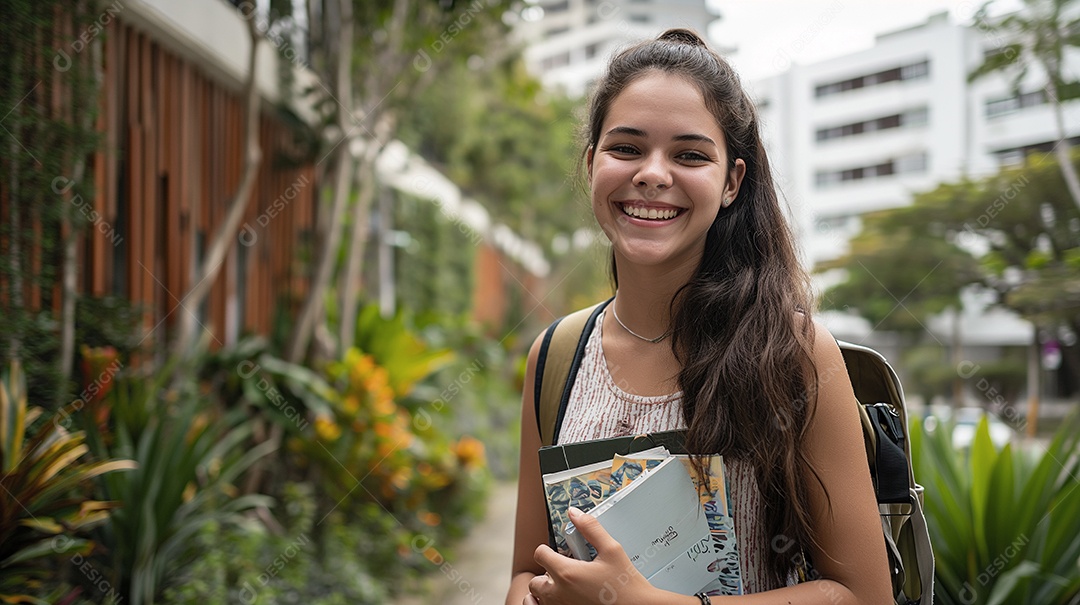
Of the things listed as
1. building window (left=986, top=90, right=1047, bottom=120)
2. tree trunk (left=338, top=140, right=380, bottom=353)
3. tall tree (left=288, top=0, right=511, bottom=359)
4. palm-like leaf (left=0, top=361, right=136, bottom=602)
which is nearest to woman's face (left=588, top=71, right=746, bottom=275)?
palm-like leaf (left=0, top=361, right=136, bottom=602)

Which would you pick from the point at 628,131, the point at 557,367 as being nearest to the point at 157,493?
the point at 557,367

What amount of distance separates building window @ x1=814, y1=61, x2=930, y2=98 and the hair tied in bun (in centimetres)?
349

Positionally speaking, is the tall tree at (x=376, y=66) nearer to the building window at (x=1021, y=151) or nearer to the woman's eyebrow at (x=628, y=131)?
the building window at (x=1021, y=151)

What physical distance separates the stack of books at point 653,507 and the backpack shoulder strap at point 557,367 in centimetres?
22

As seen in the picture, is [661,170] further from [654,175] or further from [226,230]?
[226,230]

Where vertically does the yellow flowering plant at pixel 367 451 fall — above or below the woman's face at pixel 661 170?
below

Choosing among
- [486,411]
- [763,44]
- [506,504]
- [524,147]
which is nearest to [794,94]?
[763,44]

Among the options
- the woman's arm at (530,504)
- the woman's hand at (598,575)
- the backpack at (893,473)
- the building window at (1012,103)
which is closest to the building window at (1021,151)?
the building window at (1012,103)

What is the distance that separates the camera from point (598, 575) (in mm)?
1099

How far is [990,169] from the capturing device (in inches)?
155

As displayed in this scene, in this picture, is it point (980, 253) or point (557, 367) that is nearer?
point (557, 367)

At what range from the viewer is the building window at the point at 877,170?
435 centimetres

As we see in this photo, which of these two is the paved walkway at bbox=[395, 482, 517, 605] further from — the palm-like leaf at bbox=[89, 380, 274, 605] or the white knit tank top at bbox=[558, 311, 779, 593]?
the white knit tank top at bbox=[558, 311, 779, 593]

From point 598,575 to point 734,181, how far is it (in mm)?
718
